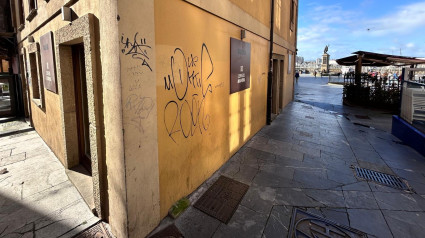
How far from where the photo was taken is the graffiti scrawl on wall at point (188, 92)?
3053 mm

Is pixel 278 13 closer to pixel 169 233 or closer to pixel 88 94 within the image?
pixel 88 94

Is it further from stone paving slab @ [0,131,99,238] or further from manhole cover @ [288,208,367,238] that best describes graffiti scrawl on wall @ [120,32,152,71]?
manhole cover @ [288,208,367,238]

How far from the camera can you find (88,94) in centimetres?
279

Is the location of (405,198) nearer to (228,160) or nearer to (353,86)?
(228,160)

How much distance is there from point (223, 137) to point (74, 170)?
9.88ft

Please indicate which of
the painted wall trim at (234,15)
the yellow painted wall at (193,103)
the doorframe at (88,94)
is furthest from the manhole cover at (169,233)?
the painted wall trim at (234,15)

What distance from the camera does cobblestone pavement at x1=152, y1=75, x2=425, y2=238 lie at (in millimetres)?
2988

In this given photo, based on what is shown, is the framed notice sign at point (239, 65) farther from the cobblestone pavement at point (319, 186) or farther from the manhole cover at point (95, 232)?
the manhole cover at point (95, 232)

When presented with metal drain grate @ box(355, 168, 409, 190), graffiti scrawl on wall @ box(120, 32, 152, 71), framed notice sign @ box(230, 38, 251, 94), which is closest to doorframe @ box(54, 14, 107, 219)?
graffiti scrawl on wall @ box(120, 32, 152, 71)

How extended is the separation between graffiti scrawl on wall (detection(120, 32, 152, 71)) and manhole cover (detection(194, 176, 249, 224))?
219 centimetres

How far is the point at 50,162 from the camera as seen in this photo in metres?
4.88

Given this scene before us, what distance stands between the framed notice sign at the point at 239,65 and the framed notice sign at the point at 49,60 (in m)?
3.46

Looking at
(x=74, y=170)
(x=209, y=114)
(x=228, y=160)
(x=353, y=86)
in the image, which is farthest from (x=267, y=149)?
(x=353, y=86)

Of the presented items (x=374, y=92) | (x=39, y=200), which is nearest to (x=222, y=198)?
(x=39, y=200)
